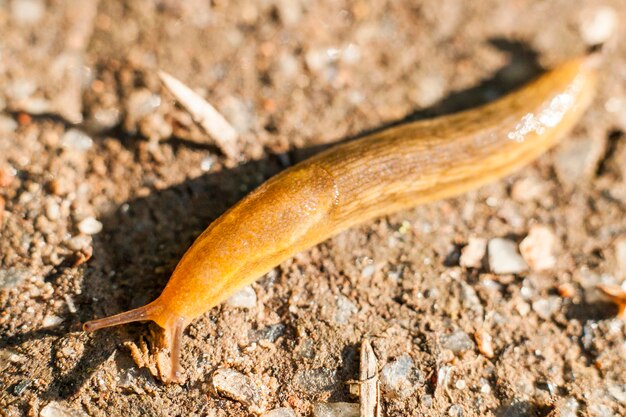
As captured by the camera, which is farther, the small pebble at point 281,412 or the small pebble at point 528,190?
the small pebble at point 528,190

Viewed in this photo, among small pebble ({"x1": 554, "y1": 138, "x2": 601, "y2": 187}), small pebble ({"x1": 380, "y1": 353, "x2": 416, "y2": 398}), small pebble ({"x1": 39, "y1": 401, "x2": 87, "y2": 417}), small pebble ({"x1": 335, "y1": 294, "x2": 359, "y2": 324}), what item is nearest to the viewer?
small pebble ({"x1": 39, "y1": 401, "x2": 87, "y2": 417})

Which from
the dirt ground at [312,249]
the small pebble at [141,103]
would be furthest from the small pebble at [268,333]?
the small pebble at [141,103]

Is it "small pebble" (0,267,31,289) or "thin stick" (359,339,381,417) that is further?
"small pebble" (0,267,31,289)

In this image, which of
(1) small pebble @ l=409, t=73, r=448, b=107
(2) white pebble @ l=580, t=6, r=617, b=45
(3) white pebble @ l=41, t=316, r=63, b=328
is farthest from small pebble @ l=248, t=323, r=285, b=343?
(2) white pebble @ l=580, t=6, r=617, b=45

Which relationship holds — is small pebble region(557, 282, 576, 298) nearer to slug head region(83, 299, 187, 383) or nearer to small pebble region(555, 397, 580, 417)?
small pebble region(555, 397, 580, 417)

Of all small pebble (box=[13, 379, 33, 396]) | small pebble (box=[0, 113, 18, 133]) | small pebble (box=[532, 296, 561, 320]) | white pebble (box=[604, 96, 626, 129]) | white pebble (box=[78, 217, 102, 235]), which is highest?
white pebble (box=[604, 96, 626, 129])

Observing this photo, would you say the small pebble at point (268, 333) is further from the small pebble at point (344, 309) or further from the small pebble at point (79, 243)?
the small pebble at point (79, 243)
